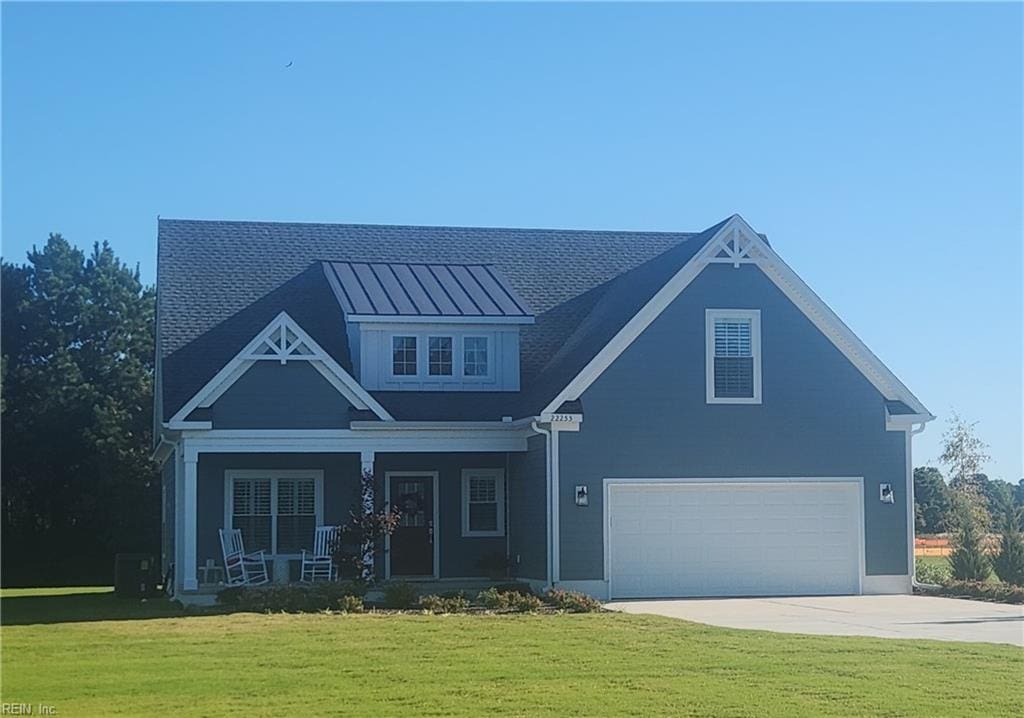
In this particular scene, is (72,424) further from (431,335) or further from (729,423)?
(729,423)

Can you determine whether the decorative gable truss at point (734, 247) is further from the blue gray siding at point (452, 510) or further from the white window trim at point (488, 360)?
the blue gray siding at point (452, 510)

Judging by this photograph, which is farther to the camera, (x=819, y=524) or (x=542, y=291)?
(x=542, y=291)

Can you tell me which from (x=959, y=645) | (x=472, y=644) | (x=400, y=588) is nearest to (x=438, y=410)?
(x=400, y=588)

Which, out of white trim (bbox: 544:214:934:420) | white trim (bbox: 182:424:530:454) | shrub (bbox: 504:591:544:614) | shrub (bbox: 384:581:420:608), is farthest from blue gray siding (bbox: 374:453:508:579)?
shrub (bbox: 504:591:544:614)

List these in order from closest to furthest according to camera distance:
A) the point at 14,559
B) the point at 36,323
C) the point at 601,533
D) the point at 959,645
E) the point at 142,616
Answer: the point at 959,645 < the point at 142,616 < the point at 601,533 < the point at 14,559 < the point at 36,323

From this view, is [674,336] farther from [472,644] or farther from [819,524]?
[472,644]

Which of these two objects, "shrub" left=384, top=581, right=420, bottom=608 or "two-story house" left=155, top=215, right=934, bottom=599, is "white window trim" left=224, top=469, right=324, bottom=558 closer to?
"two-story house" left=155, top=215, right=934, bottom=599

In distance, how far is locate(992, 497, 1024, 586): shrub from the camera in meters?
27.4

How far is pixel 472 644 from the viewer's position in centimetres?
1700

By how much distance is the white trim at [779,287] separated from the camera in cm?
2561

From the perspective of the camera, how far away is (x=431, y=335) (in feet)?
94.5

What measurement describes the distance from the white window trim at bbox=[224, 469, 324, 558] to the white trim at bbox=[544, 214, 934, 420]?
554 centimetres

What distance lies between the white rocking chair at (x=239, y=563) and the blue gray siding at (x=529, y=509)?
481 centimetres

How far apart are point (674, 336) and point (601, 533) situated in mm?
3753
